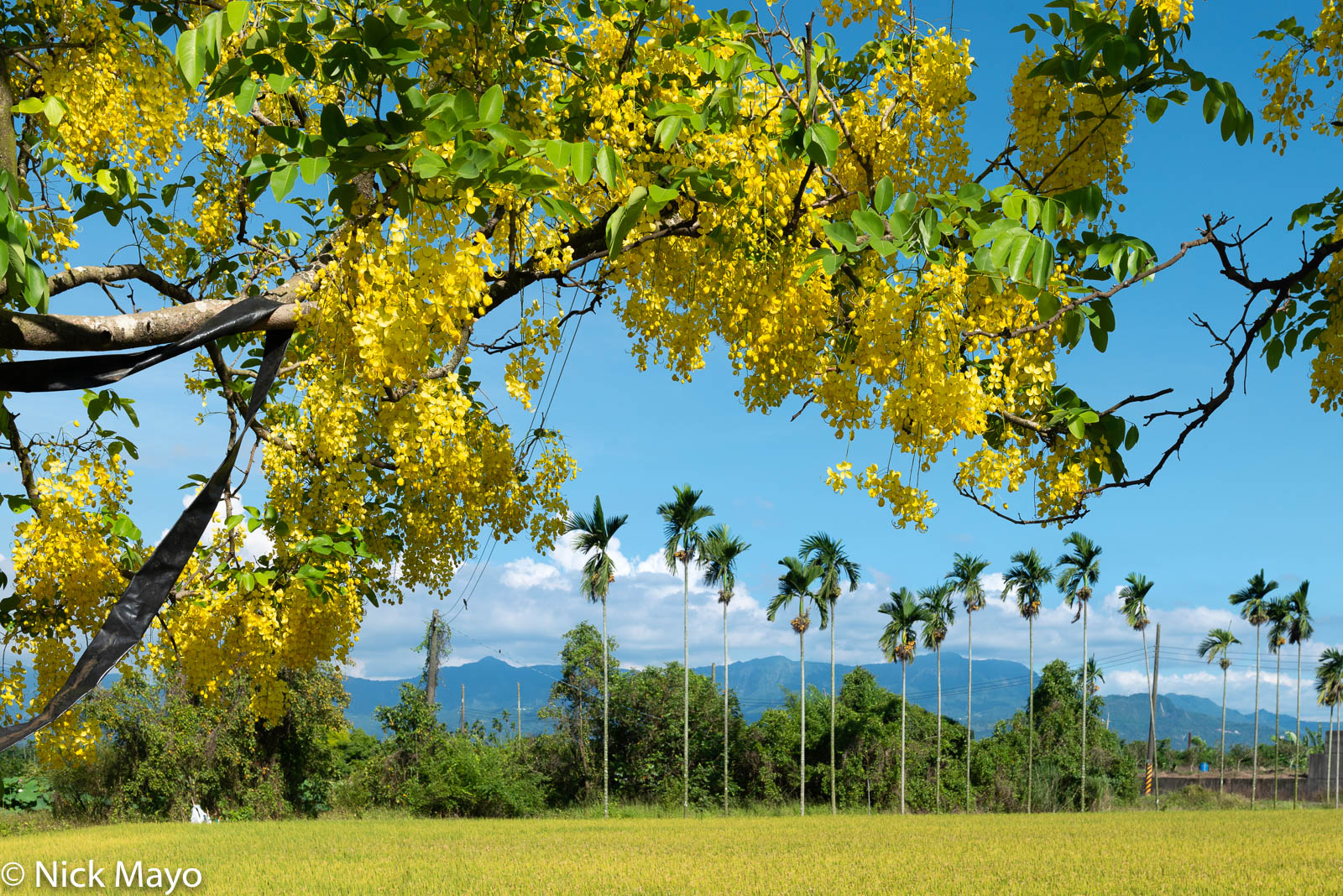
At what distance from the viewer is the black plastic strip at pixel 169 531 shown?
191 centimetres

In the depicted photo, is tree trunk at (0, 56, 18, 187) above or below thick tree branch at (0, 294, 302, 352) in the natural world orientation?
above

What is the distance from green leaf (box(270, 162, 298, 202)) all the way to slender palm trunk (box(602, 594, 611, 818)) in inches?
937

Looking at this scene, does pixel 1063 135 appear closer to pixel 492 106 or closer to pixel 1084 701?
pixel 492 106

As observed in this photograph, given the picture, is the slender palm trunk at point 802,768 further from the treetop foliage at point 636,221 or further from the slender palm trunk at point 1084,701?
the treetop foliage at point 636,221

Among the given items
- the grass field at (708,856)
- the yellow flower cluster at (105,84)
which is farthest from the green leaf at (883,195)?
the grass field at (708,856)

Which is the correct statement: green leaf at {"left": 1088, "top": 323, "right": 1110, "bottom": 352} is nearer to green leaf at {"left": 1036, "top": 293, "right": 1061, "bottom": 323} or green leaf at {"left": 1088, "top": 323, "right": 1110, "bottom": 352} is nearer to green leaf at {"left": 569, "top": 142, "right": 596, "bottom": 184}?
green leaf at {"left": 1036, "top": 293, "right": 1061, "bottom": 323}

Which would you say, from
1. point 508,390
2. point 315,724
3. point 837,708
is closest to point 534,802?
point 315,724

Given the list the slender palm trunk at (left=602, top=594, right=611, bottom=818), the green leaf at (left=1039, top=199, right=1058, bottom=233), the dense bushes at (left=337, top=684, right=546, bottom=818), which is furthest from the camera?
the dense bushes at (left=337, top=684, right=546, bottom=818)

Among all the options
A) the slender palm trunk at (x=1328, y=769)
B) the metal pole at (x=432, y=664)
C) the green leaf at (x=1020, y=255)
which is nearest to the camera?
the green leaf at (x=1020, y=255)

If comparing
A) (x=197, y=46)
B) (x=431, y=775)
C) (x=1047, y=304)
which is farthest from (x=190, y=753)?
(x=1047, y=304)

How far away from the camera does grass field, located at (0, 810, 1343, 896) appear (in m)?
11.7

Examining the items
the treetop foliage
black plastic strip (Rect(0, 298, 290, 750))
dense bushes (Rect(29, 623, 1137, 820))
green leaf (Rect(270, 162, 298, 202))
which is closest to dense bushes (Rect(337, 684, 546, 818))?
dense bushes (Rect(29, 623, 1137, 820))

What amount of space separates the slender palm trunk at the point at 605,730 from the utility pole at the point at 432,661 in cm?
499

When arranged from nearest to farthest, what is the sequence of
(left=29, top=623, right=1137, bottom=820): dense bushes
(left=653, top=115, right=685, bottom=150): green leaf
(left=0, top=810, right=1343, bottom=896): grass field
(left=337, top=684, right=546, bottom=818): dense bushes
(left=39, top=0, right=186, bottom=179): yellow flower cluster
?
1. (left=653, top=115, right=685, bottom=150): green leaf
2. (left=39, top=0, right=186, bottom=179): yellow flower cluster
3. (left=0, top=810, right=1343, bottom=896): grass field
4. (left=29, top=623, right=1137, bottom=820): dense bushes
5. (left=337, top=684, right=546, bottom=818): dense bushes
